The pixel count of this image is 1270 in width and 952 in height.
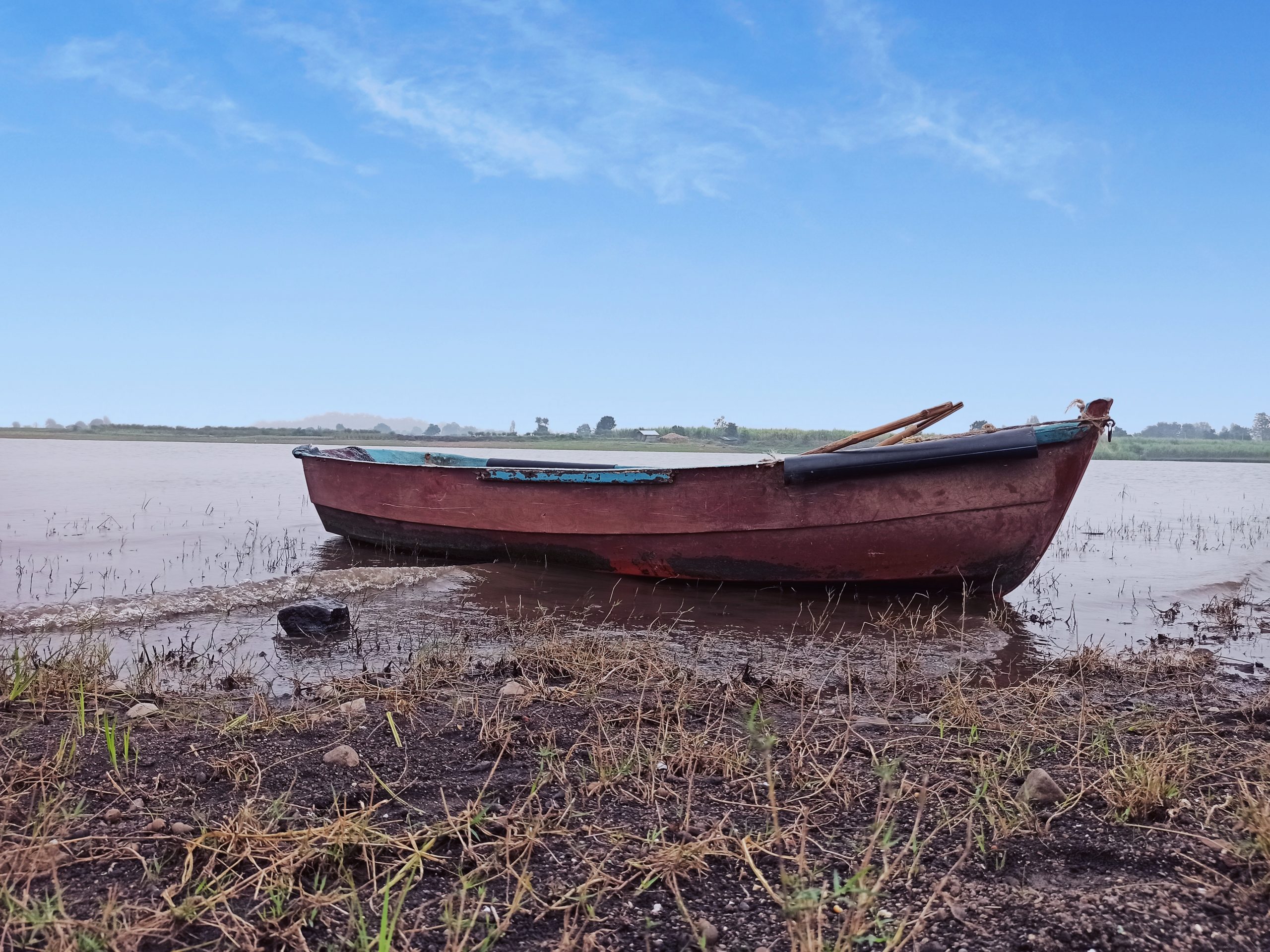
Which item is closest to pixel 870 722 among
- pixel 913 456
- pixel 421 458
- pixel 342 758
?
pixel 342 758

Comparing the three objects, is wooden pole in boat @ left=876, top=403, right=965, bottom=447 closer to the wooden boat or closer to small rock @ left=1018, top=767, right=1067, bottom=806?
the wooden boat

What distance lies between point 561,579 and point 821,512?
2.84 meters

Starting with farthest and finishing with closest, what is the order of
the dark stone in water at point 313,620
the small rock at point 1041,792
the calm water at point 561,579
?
the calm water at point 561,579, the dark stone in water at point 313,620, the small rock at point 1041,792

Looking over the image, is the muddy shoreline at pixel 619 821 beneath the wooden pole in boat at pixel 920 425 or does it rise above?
beneath

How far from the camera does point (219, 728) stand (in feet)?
10.9

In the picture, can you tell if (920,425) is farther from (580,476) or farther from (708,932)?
(708,932)

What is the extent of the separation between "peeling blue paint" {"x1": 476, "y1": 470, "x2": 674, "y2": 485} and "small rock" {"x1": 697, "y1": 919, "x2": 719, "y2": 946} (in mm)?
6079

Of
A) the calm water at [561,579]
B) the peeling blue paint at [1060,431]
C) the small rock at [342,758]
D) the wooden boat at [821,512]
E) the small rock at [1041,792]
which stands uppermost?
the peeling blue paint at [1060,431]

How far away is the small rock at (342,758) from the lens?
118 inches

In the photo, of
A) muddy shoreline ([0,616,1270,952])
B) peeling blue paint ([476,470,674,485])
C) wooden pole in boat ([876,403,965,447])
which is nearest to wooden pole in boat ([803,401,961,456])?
wooden pole in boat ([876,403,965,447])

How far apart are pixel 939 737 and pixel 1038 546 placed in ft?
15.2

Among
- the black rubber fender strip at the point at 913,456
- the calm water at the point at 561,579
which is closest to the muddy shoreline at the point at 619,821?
the calm water at the point at 561,579

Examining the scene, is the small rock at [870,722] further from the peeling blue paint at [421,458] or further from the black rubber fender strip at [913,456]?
the peeling blue paint at [421,458]

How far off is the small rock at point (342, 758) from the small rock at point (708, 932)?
1.56 m
